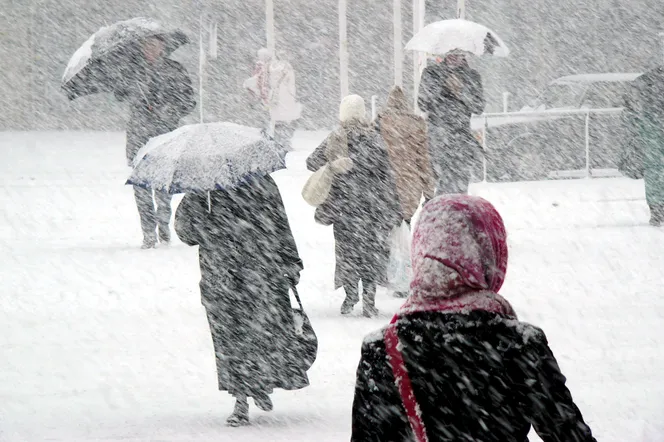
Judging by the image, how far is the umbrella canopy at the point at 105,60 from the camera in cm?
1180

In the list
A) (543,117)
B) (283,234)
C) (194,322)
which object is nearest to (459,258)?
(283,234)

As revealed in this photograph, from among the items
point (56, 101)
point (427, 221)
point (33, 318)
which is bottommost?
point (56, 101)

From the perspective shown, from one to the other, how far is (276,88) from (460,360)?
2010 cm

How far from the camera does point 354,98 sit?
28.6 feet

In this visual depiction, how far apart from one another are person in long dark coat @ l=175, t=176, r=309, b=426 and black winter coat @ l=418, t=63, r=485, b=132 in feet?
19.7

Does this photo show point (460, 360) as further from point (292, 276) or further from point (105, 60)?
point (105, 60)

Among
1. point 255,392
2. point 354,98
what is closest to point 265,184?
point 255,392

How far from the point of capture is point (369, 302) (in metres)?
8.77

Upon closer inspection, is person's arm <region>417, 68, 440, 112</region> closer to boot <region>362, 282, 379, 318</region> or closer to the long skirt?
boot <region>362, 282, 379, 318</region>

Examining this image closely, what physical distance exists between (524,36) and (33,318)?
78.4 ft

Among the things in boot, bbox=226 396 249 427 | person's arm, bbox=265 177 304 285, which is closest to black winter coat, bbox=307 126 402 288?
person's arm, bbox=265 177 304 285

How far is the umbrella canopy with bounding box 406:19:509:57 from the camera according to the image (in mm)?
12523

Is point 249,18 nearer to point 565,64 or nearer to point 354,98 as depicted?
point 565,64

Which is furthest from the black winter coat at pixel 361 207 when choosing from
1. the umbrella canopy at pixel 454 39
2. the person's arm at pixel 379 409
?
the person's arm at pixel 379 409
